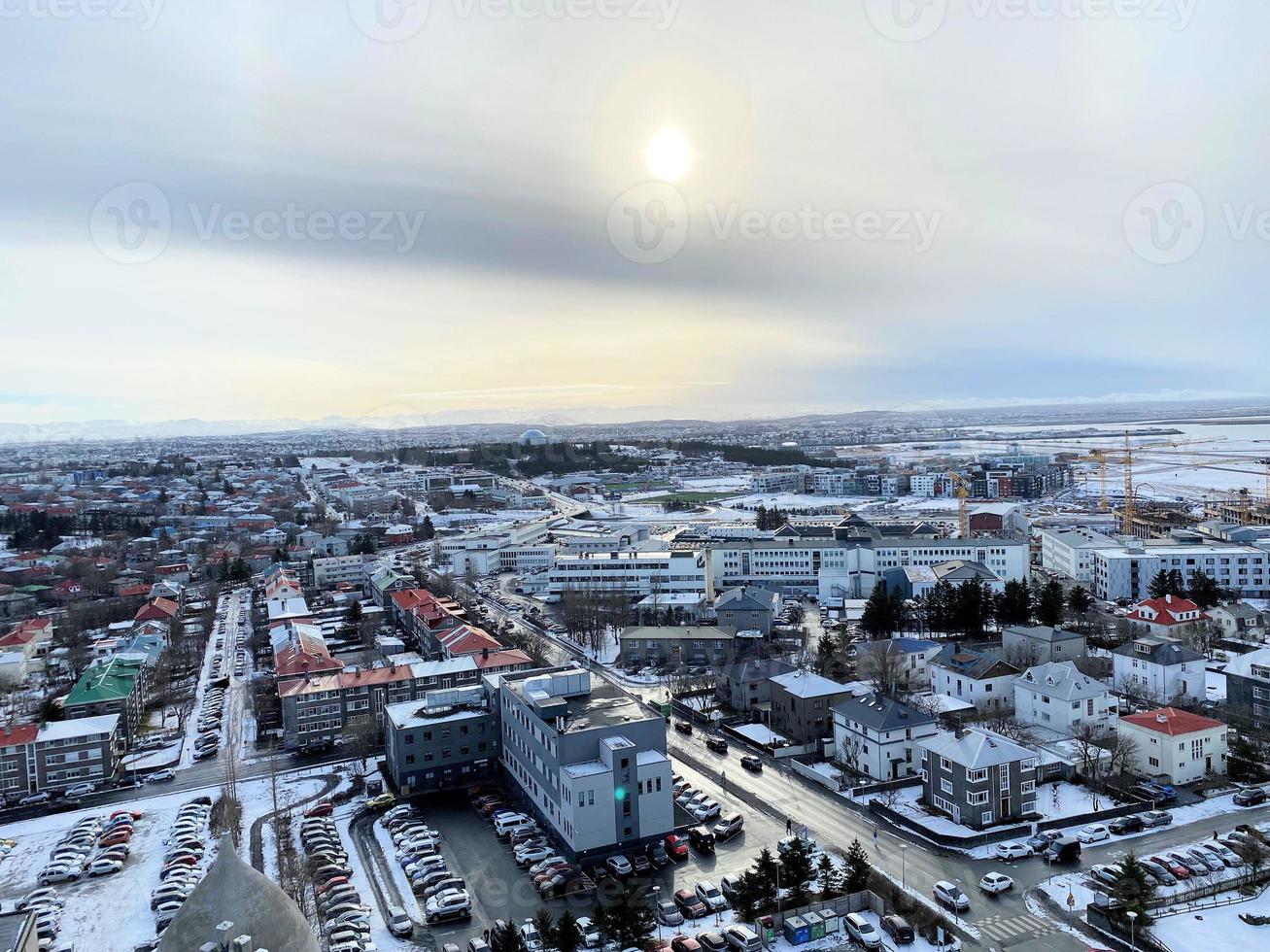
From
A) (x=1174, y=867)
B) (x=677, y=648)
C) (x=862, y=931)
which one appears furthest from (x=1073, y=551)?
(x=862, y=931)

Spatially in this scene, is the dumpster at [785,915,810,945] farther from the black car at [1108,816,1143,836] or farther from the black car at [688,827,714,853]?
the black car at [1108,816,1143,836]

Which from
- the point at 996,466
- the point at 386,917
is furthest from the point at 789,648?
the point at 996,466

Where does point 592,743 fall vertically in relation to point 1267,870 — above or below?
above

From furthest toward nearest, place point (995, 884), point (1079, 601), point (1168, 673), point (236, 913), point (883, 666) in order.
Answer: point (1079, 601)
point (883, 666)
point (1168, 673)
point (995, 884)
point (236, 913)

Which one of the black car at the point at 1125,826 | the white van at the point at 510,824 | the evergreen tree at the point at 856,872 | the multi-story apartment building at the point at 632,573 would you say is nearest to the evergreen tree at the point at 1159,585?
the multi-story apartment building at the point at 632,573

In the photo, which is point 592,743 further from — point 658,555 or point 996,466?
point 996,466

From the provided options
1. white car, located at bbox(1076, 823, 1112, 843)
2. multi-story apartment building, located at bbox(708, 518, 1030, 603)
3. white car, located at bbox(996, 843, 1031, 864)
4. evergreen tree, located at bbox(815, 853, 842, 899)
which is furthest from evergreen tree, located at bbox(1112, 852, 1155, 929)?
multi-story apartment building, located at bbox(708, 518, 1030, 603)

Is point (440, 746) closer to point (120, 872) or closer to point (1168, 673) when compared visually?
point (120, 872)
